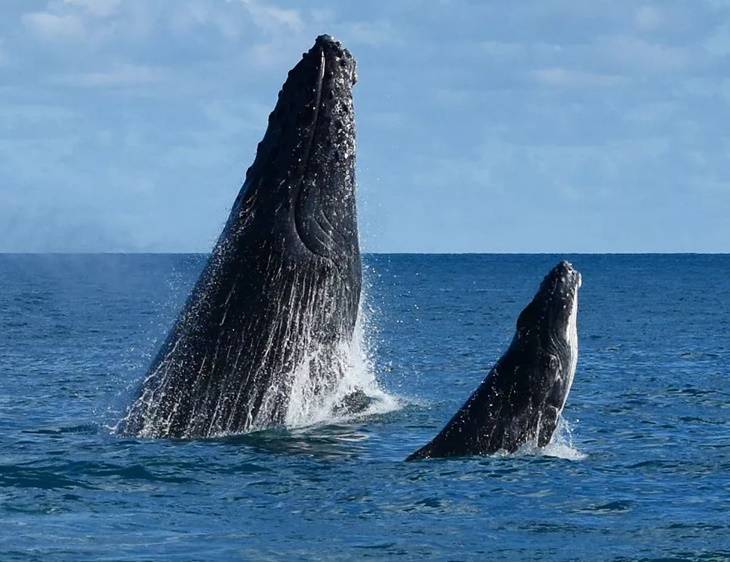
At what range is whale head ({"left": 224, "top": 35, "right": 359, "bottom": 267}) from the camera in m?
14.5

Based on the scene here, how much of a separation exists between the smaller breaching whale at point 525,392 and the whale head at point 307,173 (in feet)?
6.62

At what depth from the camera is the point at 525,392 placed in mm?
14070

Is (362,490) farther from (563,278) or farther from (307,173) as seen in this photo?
(307,173)

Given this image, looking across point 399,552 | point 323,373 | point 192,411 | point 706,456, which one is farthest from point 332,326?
point 706,456

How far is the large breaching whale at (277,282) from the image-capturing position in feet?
47.8

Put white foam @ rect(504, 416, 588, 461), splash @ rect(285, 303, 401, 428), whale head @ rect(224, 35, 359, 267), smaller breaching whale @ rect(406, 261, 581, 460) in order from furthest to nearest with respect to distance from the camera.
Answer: splash @ rect(285, 303, 401, 428) < whale head @ rect(224, 35, 359, 267) < white foam @ rect(504, 416, 588, 461) < smaller breaching whale @ rect(406, 261, 581, 460)

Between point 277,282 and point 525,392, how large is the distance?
2716 millimetres

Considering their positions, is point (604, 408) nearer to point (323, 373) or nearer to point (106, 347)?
point (323, 373)

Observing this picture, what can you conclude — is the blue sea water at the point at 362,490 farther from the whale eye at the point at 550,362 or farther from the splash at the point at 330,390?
the whale eye at the point at 550,362

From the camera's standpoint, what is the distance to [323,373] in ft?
49.7

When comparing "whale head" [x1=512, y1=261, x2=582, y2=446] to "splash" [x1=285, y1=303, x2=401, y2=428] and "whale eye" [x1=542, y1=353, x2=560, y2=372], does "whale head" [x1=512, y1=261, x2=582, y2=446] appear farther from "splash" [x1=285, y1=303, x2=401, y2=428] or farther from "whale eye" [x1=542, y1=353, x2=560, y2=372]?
"splash" [x1=285, y1=303, x2=401, y2=428]

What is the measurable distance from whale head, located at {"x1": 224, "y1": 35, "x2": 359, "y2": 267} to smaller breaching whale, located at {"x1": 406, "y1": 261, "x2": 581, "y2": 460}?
2017 millimetres

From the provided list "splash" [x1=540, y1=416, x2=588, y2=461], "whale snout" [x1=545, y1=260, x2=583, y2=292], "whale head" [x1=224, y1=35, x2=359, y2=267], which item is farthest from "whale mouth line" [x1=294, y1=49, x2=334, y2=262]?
"splash" [x1=540, y1=416, x2=588, y2=461]

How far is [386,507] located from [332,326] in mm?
2534
